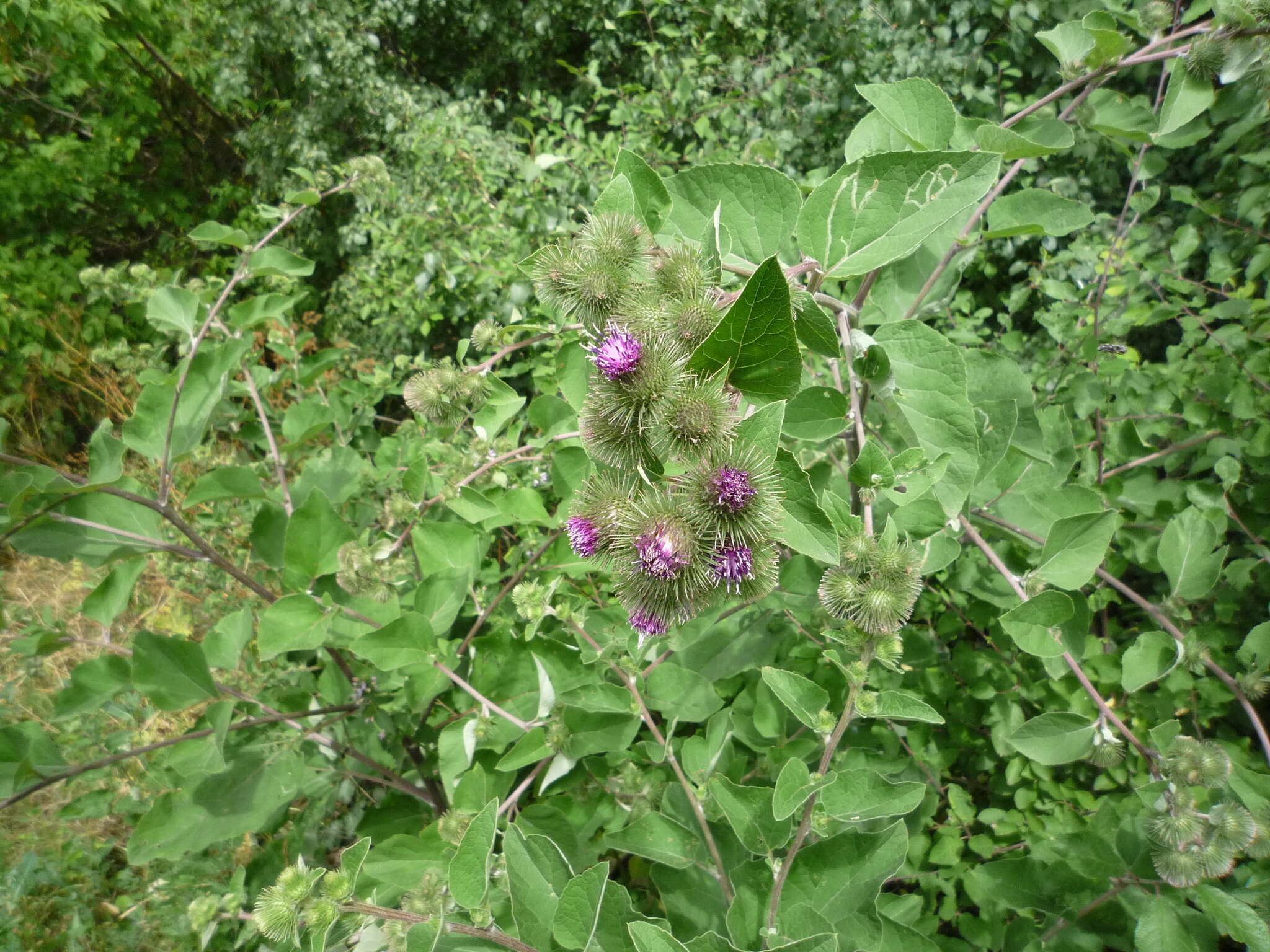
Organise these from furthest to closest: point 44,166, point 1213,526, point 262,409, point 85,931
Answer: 1. point 44,166
2. point 85,931
3. point 262,409
4. point 1213,526

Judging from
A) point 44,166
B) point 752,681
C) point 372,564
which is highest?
point 44,166

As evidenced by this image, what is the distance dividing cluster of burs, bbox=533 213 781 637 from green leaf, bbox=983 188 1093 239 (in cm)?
59

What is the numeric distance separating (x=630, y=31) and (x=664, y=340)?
4780mm

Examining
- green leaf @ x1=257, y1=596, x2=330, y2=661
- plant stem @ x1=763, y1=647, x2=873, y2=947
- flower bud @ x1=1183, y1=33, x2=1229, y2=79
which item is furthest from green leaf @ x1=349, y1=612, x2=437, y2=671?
flower bud @ x1=1183, y1=33, x2=1229, y2=79

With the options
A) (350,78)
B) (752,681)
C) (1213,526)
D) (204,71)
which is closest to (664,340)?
(752,681)

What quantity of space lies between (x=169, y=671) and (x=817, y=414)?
4.51 ft

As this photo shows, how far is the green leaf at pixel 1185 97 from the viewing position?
3.53 ft

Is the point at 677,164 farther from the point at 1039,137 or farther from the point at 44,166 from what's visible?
the point at 44,166

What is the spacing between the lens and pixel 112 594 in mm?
1488

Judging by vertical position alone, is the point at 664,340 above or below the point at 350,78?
below

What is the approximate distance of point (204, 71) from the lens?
605 cm

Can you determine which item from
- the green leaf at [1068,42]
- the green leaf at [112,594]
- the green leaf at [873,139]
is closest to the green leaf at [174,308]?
the green leaf at [112,594]

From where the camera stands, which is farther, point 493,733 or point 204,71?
point 204,71

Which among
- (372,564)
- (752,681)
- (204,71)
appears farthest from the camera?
(204,71)
